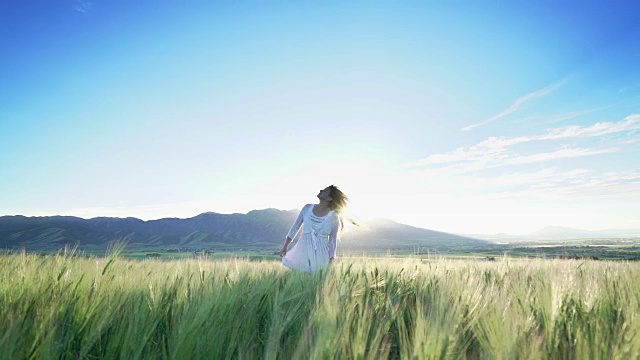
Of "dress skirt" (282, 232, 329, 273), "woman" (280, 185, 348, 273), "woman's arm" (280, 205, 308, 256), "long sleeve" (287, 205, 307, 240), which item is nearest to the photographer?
"dress skirt" (282, 232, 329, 273)

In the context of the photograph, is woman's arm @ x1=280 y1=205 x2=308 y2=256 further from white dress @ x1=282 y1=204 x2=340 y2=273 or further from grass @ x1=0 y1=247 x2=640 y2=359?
grass @ x1=0 y1=247 x2=640 y2=359

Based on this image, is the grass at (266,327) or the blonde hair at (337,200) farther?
the blonde hair at (337,200)

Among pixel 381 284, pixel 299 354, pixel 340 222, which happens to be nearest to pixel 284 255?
pixel 340 222

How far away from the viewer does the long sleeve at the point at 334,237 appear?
21.3 ft

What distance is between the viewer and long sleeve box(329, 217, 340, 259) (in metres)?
6.48

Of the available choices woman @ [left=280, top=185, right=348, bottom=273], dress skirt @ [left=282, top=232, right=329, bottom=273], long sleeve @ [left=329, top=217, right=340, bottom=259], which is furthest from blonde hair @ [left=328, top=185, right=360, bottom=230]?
dress skirt @ [left=282, top=232, right=329, bottom=273]

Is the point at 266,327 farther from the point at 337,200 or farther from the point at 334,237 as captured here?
the point at 337,200

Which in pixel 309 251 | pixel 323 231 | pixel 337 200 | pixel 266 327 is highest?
pixel 337 200

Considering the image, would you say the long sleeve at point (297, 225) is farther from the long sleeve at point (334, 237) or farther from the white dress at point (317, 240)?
the long sleeve at point (334, 237)

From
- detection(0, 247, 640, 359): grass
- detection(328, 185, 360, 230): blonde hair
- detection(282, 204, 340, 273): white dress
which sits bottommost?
detection(0, 247, 640, 359): grass

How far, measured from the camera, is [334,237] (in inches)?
258

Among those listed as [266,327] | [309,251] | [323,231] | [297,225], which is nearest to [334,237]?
[323,231]

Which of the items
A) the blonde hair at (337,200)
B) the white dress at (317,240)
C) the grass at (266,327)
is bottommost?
the grass at (266,327)

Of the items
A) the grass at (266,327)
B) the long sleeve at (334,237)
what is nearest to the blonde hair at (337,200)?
the long sleeve at (334,237)
